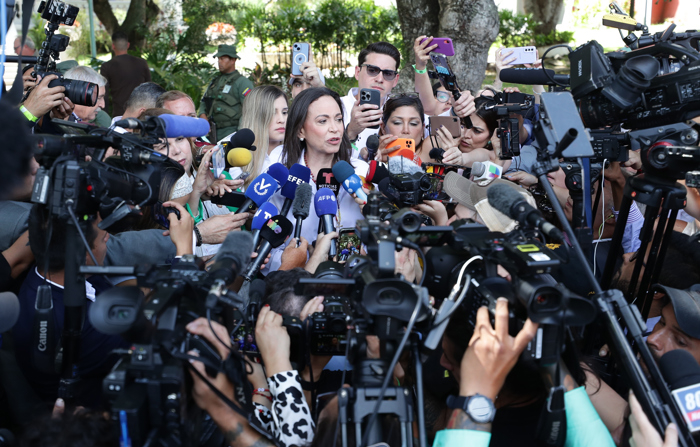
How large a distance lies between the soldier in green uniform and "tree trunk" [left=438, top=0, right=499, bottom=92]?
3.14 meters

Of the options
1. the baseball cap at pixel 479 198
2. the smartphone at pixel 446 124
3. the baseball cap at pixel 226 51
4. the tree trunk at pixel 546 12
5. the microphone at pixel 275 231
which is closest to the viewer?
the baseball cap at pixel 479 198

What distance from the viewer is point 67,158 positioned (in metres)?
2.04

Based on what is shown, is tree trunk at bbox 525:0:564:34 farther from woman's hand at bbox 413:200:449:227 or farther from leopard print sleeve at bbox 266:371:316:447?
leopard print sleeve at bbox 266:371:316:447

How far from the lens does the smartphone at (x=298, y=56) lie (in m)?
4.75

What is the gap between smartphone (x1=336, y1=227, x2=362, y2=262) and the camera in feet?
10.2

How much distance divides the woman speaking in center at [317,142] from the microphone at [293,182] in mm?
223

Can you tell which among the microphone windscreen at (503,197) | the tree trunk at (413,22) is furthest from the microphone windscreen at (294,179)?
the tree trunk at (413,22)

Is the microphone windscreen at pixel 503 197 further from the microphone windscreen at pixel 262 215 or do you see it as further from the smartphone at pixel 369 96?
the smartphone at pixel 369 96

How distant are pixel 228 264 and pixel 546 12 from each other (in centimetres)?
1847

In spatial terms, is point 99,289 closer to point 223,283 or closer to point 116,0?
point 223,283

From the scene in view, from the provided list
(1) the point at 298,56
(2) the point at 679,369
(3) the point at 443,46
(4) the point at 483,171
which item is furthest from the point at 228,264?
(3) the point at 443,46

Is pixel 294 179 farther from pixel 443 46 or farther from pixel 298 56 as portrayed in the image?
pixel 443 46

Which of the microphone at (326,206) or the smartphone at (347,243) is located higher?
the microphone at (326,206)

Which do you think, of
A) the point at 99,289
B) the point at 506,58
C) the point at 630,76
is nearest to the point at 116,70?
the point at 506,58
